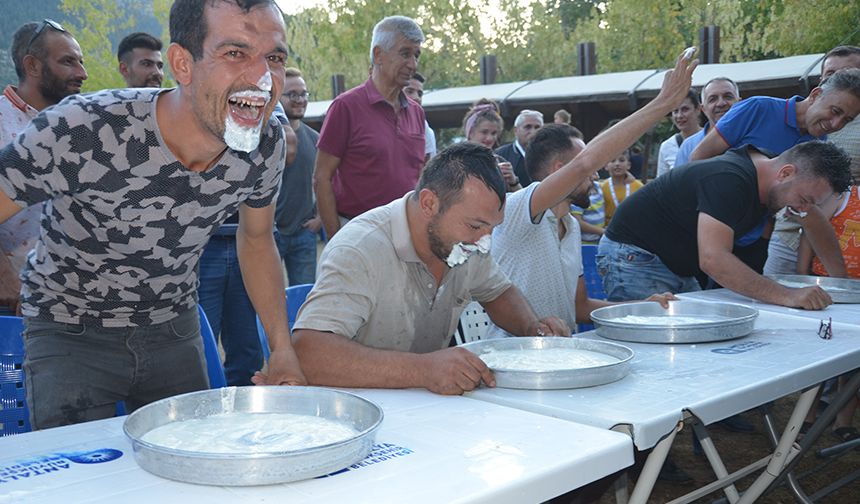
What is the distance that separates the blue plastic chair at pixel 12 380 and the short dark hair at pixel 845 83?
3394mm

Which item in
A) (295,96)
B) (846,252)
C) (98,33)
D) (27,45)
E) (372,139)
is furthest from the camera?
(98,33)

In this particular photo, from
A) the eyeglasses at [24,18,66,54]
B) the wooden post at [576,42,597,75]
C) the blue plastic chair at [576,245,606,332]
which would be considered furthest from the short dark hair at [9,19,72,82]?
the wooden post at [576,42,597,75]

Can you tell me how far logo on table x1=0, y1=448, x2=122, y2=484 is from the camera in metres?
1.29

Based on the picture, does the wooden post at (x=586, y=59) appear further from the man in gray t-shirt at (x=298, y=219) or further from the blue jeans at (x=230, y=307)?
the blue jeans at (x=230, y=307)

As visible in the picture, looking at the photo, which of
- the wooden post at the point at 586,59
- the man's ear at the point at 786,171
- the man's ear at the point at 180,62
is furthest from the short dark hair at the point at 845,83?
the wooden post at the point at 586,59

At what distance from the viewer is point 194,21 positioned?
176 centimetres

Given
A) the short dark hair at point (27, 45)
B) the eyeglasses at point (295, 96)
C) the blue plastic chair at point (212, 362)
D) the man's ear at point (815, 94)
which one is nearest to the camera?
the blue plastic chair at point (212, 362)

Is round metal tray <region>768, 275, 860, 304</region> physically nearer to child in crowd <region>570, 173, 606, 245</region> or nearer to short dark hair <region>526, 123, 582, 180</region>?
short dark hair <region>526, 123, 582, 180</region>

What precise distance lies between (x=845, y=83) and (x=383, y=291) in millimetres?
2575

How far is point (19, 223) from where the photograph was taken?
117 inches

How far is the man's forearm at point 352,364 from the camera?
6.18 ft

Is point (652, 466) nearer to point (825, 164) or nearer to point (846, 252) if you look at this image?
point (825, 164)

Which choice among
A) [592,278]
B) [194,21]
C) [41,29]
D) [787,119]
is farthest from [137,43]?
[787,119]

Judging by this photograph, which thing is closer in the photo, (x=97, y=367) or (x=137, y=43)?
(x=97, y=367)
